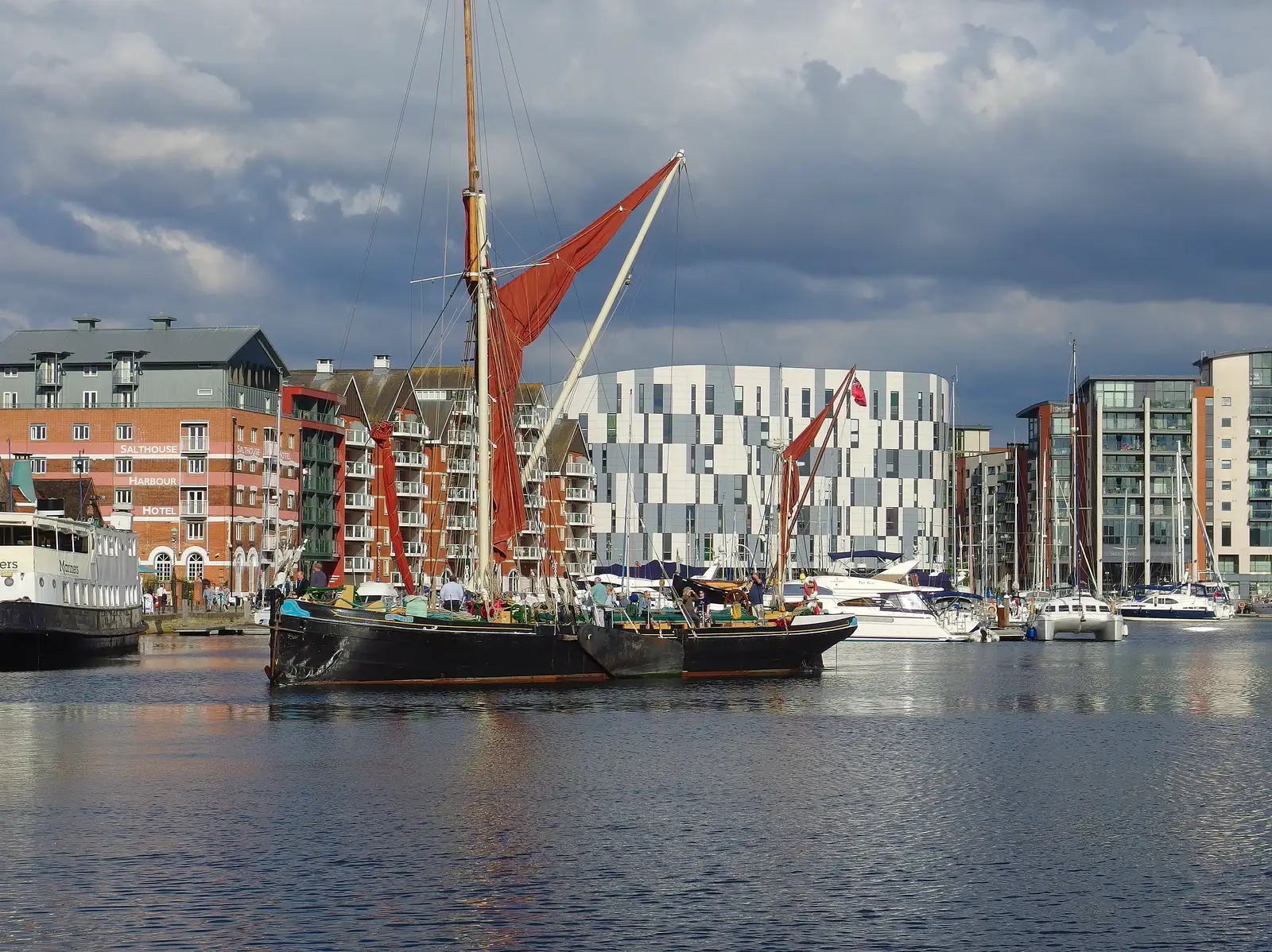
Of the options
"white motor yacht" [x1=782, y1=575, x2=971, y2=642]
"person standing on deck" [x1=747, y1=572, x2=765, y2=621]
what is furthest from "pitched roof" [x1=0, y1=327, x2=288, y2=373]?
"person standing on deck" [x1=747, y1=572, x2=765, y2=621]

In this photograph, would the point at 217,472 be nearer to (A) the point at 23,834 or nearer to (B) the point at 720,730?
(B) the point at 720,730

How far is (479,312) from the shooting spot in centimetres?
6744

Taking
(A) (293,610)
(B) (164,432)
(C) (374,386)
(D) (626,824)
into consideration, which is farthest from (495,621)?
(C) (374,386)

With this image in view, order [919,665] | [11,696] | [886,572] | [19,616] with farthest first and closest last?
[886,572] < [919,665] < [19,616] < [11,696]

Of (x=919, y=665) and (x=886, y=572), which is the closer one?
(x=919, y=665)

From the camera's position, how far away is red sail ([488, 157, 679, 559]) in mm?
67125

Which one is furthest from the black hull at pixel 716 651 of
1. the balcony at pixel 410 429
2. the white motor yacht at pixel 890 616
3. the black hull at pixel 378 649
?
the balcony at pixel 410 429

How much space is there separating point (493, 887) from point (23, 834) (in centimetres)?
910

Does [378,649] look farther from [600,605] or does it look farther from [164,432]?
[164,432]

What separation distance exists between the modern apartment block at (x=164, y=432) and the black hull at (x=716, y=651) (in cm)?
8753

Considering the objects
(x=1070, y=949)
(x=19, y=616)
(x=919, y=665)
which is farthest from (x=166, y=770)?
(x=919, y=665)

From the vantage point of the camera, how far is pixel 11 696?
63.2 meters

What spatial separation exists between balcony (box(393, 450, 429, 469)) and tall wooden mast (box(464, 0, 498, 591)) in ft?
368

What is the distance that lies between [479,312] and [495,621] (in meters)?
11.4
